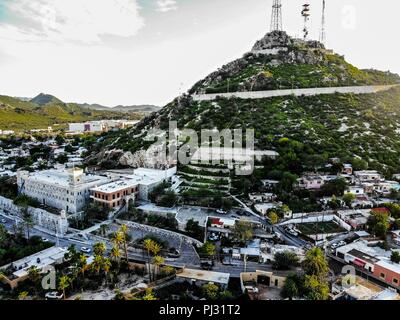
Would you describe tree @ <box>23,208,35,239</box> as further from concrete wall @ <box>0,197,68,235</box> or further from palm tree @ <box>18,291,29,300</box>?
palm tree @ <box>18,291,29,300</box>

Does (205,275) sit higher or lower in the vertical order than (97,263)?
lower

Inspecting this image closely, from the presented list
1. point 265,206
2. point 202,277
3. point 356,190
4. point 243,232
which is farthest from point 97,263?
point 356,190

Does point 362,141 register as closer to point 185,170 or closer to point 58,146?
point 185,170

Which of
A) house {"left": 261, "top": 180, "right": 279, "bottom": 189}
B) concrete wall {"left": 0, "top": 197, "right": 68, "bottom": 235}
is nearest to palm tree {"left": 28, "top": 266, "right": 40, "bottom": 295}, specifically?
concrete wall {"left": 0, "top": 197, "right": 68, "bottom": 235}

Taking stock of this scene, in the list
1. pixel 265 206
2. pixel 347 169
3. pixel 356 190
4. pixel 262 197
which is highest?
pixel 347 169

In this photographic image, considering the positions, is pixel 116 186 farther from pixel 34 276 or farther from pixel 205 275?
pixel 205 275
